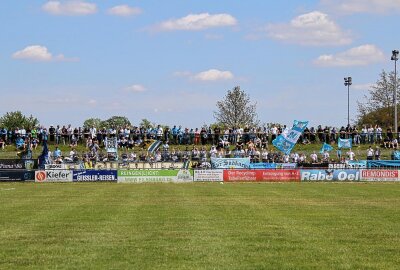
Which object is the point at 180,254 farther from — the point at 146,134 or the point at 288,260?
the point at 146,134

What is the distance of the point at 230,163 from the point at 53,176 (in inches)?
569

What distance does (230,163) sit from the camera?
53594 mm

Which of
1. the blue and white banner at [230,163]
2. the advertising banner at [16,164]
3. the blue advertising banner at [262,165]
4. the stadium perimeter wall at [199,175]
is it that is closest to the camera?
the stadium perimeter wall at [199,175]

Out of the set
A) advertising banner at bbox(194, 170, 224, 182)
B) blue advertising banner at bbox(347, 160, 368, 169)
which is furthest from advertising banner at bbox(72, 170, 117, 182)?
blue advertising banner at bbox(347, 160, 368, 169)

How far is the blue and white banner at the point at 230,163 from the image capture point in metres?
53.4

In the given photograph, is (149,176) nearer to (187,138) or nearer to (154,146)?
(154,146)

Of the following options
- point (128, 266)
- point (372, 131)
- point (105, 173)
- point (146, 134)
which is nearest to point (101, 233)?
point (128, 266)

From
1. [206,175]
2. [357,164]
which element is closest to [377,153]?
[357,164]

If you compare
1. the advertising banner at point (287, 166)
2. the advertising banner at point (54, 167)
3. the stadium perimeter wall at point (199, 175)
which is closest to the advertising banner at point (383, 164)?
the stadium perimeter wall at point (199, 175)

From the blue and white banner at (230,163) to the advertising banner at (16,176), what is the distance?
48.0ft

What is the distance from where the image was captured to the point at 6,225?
1877cm

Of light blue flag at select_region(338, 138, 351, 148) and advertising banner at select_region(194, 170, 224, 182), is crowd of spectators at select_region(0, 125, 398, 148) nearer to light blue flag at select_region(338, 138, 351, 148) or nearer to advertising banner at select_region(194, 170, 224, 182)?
light blue flag at select_region(338, 138, 351, 148)

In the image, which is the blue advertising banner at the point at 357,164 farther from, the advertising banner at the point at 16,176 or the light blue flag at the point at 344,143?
the advertising banner at the point at 16,176

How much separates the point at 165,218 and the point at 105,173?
27.7 meters
